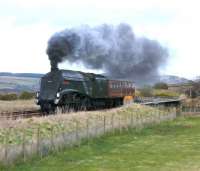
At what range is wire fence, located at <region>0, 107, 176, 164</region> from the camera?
17.3 meters

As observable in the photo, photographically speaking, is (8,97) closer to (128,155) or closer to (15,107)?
(15,107)

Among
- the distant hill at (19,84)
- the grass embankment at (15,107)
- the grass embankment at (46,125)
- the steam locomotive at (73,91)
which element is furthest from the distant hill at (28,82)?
the grass embankment at (46,125)

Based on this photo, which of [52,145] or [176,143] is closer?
[52,145]

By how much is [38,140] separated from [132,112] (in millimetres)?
21247

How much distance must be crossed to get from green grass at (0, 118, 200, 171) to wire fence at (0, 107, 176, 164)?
346mm

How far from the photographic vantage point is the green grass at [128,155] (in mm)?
17194

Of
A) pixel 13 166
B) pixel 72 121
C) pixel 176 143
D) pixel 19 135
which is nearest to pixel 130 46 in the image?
pixel 72 121

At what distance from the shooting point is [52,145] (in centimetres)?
1978

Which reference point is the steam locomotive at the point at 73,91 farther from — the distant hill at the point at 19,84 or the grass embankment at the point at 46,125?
the distant hill at the point at 19,84

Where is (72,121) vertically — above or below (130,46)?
below

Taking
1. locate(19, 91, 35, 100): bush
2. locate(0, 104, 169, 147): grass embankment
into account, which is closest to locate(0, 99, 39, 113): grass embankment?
locate(0, 104, 169, 147): grass embankment

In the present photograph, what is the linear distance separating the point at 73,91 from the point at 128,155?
17.8 m

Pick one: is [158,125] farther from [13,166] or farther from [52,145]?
[13,166]

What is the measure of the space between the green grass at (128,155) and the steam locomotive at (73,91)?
9.04 metres
